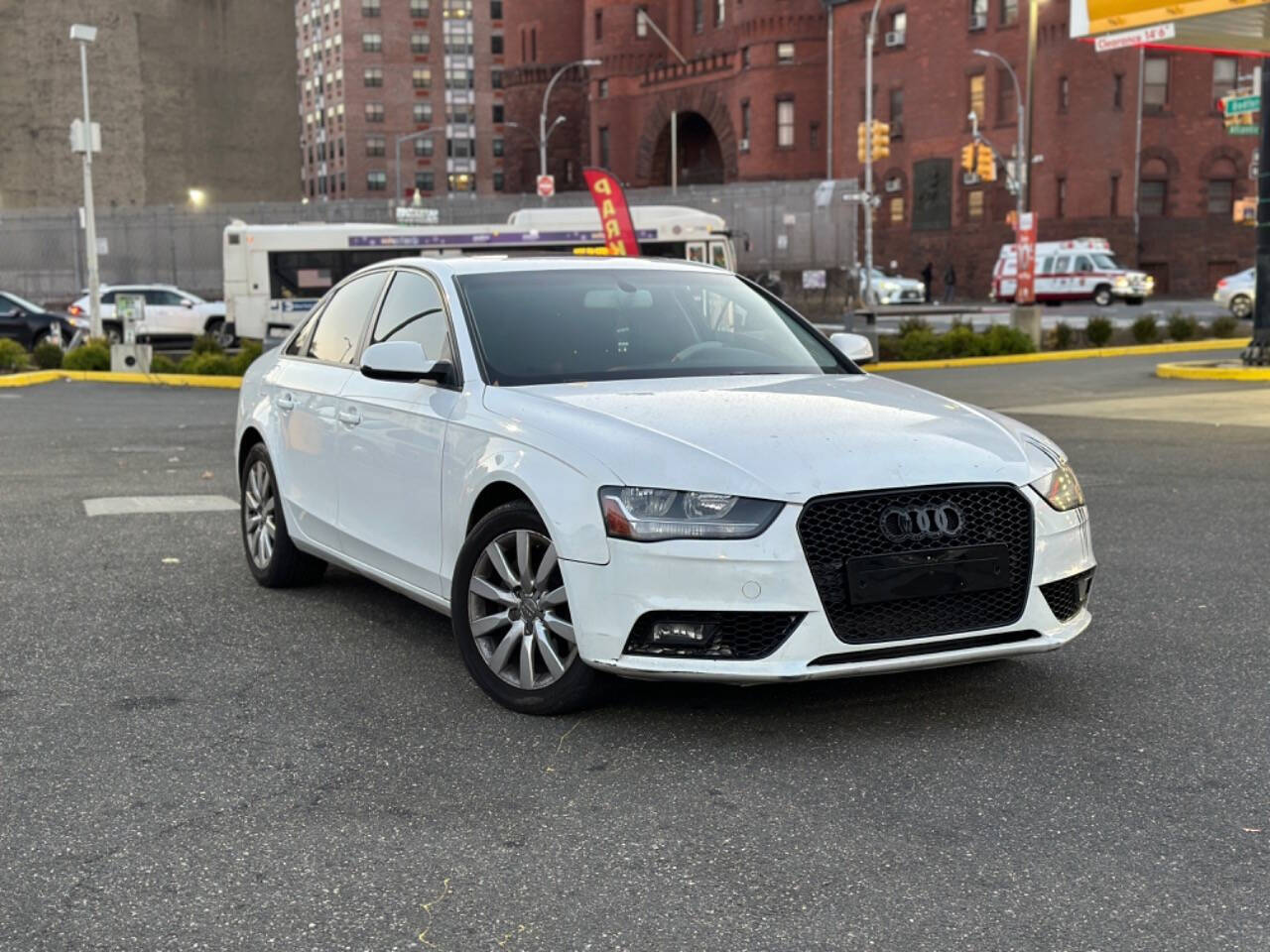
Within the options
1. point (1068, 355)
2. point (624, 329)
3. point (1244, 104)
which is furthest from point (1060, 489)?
point (1068, 355)

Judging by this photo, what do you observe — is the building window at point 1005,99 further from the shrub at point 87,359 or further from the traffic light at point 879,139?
the shrub at point 87,359

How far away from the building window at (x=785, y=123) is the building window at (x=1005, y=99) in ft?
40.4

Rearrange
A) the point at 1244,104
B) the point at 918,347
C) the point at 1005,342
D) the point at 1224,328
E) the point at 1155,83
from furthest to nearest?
the point at 1155,83
the point at 1224,328
the point at 1005,342
the point at 918,347
the point at 1244,104

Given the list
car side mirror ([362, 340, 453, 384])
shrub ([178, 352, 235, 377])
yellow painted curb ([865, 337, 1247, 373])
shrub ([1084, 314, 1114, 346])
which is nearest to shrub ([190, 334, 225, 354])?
shrub ([178, 352, 235, 377])

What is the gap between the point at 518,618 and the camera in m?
5.36

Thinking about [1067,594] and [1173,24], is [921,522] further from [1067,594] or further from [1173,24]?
[1173,24]

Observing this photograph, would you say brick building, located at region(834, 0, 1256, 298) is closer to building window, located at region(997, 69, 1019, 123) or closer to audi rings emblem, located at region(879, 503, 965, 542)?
building window, located at region(997, 69, 1019, 123)

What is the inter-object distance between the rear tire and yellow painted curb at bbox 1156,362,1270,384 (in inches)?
655

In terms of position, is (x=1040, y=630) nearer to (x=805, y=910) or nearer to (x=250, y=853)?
(x=805, y=910)

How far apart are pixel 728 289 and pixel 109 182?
230 ft

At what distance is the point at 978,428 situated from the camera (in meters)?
5.41

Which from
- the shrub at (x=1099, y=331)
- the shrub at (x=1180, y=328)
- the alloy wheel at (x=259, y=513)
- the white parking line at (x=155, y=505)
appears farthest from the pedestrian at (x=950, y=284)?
the alloy wheel at (x=259, y=513)

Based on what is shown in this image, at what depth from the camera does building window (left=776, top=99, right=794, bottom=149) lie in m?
72.3

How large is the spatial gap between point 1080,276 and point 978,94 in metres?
13.7
